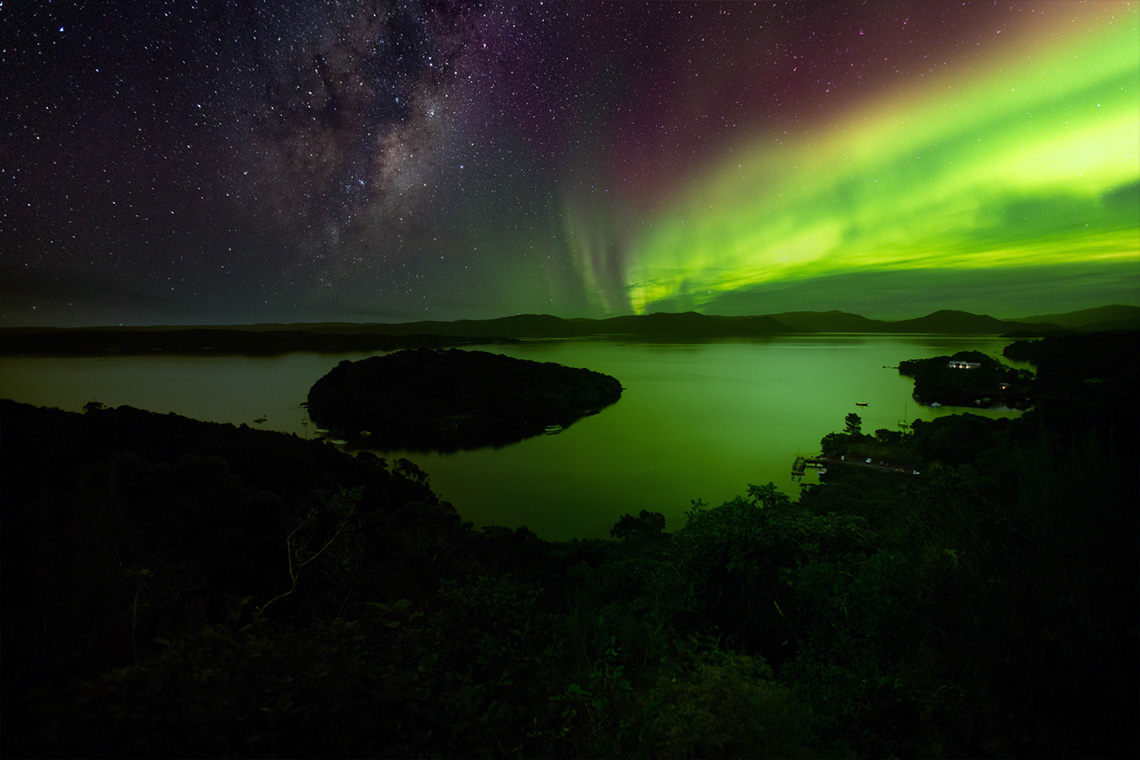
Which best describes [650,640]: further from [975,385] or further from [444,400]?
[975,385]

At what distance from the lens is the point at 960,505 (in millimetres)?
5898

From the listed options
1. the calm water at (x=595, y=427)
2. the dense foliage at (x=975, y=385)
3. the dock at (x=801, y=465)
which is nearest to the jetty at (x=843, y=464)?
the dock at (x=801, y=465)

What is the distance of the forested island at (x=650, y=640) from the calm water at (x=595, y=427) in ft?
9.93

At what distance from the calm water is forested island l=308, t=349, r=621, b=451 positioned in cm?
336

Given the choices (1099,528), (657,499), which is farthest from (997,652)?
(657,499)

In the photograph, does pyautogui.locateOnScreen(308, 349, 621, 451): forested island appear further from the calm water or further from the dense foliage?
the dense foliage

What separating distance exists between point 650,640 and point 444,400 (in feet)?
168

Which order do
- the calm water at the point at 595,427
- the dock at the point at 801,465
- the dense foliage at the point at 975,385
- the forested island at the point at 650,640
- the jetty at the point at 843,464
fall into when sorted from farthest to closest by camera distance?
the dense foliage at the point at 975,385 < the dock at the point at 801,465 < the jetty at the point at 843,464 < the calm water at the point at 595,427 < the forested island at the point at 650,640

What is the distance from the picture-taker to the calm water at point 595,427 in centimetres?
1507

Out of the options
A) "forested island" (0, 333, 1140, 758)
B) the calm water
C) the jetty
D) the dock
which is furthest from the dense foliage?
"forested island" (0, 333, 1140, 758)

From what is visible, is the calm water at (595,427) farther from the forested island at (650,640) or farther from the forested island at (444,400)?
the forested island at (444,400)

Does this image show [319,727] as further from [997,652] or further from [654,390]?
[654,390]

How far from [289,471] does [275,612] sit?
11177 millimetres

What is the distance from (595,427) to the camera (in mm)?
48844
